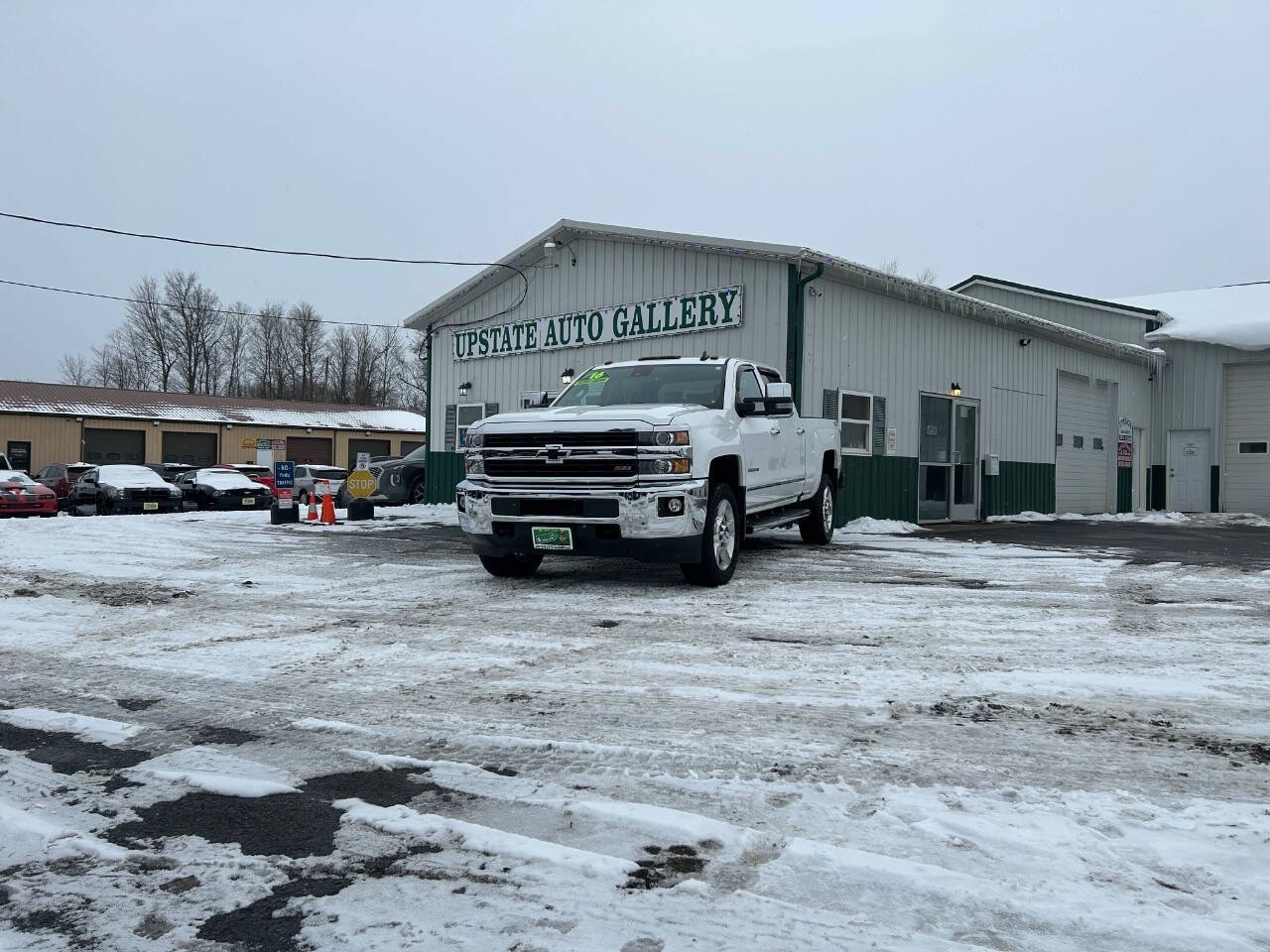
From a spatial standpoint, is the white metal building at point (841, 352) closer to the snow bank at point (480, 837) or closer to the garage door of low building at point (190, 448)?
the snow bank at point (480, 837)

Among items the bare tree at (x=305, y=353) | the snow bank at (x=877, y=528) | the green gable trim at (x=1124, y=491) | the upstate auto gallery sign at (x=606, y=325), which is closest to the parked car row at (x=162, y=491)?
the upstate auto gallery sign at (x=606, y=325)

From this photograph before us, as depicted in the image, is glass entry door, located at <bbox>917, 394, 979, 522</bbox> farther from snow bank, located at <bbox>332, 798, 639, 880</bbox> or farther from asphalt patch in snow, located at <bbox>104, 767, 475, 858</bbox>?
snow bank, located at <bbox>332, 798, 639, 880</bbox>

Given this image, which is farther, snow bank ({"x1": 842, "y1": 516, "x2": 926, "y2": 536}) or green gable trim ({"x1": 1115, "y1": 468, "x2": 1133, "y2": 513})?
green gable trim ({"x1": 1115, "y1": 468, "x2": 1133, "y2": 513})

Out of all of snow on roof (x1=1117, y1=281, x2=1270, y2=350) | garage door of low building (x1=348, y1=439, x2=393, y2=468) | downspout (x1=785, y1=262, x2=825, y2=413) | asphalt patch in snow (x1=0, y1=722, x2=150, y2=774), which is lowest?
asphalt patch in snow (x1=0, y1=722, x2=150, y2=774)

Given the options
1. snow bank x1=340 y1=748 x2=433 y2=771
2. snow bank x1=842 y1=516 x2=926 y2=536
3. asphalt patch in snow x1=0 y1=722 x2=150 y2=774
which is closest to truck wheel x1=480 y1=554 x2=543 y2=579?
asphalt patch in snow x1=0 y1=722 x2=150 y2=774

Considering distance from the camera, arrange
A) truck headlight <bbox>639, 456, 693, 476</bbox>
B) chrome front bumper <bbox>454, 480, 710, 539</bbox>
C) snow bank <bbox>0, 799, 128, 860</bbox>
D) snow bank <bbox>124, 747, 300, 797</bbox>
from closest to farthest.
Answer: snow bank <bbox>0, 799, 128, 860</bbox>
snow bank <bbox>124, 747, 300, 797</bbox>
chrome front bumper <bbox>454, 480, 710, 539</bbox>
truck headlight <bbox>639, 456, 693, 476</bbox>

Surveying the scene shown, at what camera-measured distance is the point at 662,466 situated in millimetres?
7621

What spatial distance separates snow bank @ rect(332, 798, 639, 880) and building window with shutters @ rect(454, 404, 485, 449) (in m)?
17.2

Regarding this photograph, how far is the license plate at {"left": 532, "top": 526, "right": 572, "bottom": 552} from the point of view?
7730 mm

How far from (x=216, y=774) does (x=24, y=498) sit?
22615 millimetres

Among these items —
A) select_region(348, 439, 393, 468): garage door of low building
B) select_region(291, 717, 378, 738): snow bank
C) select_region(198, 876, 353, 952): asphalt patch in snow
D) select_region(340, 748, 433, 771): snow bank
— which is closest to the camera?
select_region(198, 876, 353, 952): asphalt patch in snow

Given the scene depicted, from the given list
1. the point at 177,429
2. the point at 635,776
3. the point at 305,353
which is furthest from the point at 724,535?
the point at 305,353

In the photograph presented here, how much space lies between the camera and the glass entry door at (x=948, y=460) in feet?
56.0

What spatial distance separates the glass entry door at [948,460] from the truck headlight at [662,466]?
10238mm
